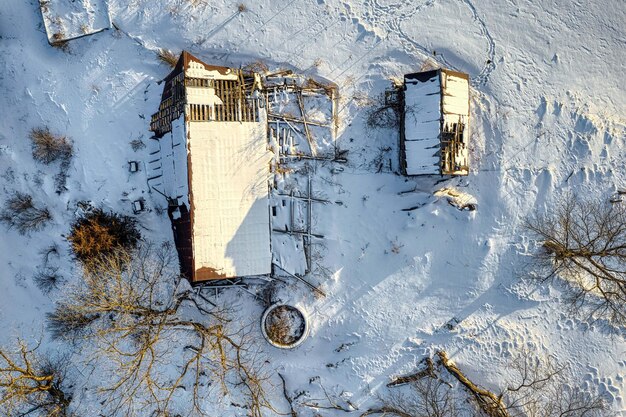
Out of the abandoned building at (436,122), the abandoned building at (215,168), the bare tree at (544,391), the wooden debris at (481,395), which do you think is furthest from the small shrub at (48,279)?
the bare tree at (544,391)

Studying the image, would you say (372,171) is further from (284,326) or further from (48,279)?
(48,279)

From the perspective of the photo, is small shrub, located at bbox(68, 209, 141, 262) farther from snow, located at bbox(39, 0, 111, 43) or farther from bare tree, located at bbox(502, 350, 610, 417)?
bare tree, located at bbox(502, 350, 610, 417)

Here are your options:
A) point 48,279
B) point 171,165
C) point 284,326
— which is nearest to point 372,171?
point 284,326

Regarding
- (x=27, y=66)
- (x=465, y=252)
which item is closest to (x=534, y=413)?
(x=465, y=252)

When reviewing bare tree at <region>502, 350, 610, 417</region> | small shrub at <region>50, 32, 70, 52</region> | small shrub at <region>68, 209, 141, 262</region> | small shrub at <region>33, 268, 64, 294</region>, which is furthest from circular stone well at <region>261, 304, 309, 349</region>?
Result: small shrub at <region>50, 32, 70, 52</region>

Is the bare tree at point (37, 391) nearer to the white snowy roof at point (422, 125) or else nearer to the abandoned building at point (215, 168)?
the abandoned building at point (215, 168)

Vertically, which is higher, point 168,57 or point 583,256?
point 168,57
